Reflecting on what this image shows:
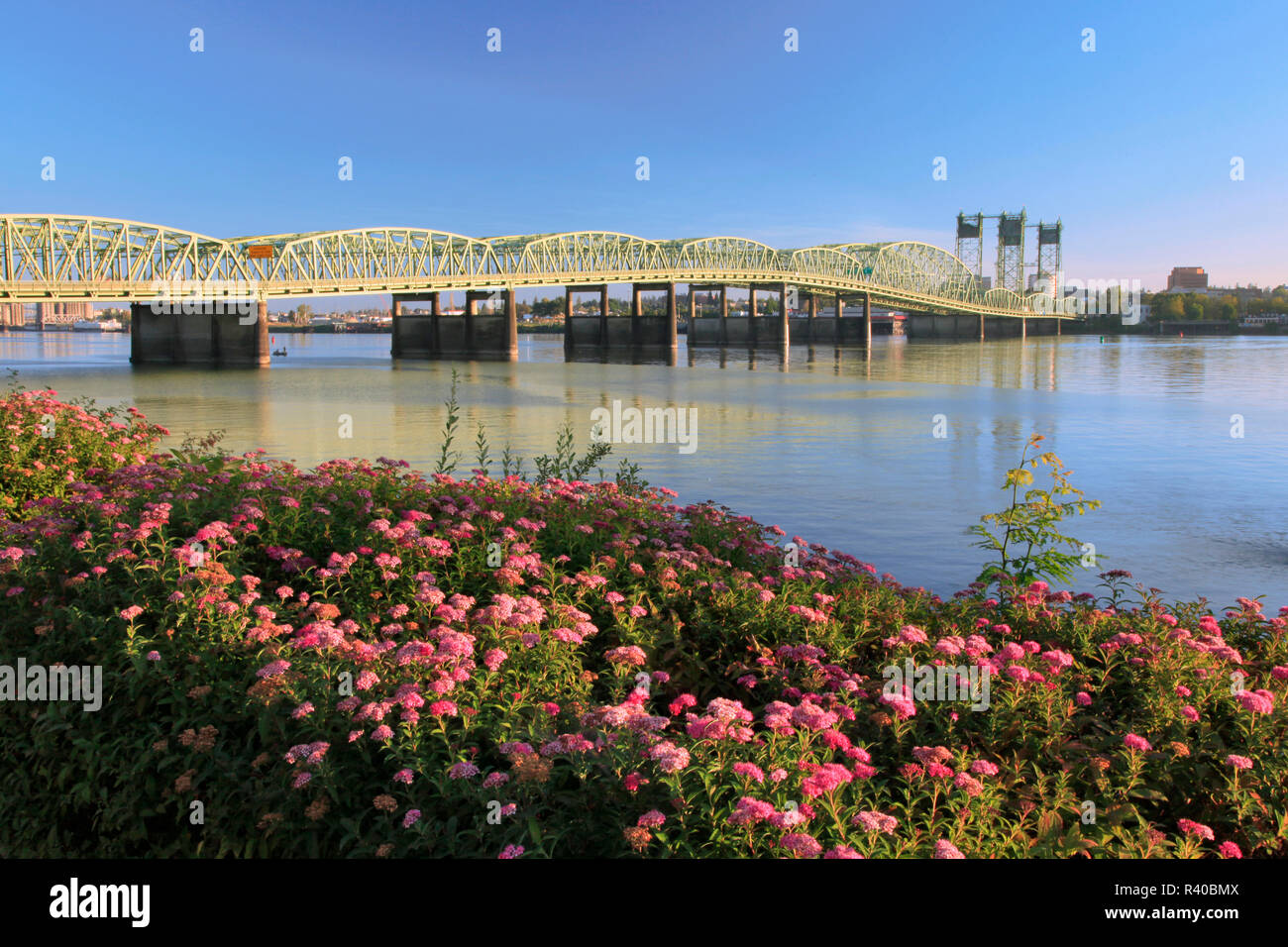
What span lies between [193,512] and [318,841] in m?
4.28

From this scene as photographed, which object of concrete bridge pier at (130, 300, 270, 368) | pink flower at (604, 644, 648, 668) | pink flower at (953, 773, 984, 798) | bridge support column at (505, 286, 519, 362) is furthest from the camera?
bridge support column at (505, 286, 519, 362)

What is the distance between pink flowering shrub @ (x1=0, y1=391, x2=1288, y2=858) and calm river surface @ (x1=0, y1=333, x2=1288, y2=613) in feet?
21.7

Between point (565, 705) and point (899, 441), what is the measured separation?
27.5 m

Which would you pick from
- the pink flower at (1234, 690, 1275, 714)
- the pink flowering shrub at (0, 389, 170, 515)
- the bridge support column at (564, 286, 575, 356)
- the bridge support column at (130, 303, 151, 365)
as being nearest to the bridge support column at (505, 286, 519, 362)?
the bridge support column at (564, 286, 575, 356)

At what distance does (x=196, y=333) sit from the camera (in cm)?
9356

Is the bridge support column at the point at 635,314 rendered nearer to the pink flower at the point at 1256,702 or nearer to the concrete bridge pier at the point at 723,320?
the concrete bridge pier at the point at 723,320

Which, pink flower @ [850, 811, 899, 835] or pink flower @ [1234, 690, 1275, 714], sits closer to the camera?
pink flower @ [850, 811, 899, 835]

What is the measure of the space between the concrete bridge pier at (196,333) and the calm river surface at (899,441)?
19660 millimetres

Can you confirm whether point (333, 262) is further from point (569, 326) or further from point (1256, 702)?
point (1256, 702)

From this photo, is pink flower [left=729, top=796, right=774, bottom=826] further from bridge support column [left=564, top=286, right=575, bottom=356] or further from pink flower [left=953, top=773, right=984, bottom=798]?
bridge support column [left=564, top=286, right=575, bottom=356]

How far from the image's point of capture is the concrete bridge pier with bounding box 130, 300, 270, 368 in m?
91.6

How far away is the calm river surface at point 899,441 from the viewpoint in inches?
634

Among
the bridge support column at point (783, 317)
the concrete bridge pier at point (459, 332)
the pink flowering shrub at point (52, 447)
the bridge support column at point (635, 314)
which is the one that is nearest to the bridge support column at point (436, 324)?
the concrete bridge pier at point (459, 332)

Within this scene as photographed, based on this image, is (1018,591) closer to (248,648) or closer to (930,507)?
(248,648)
